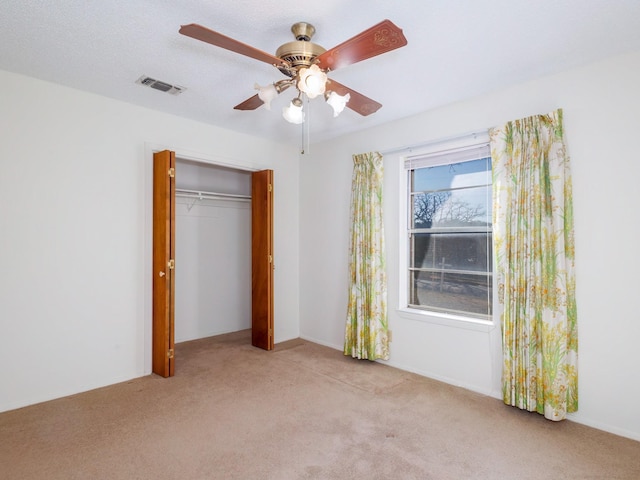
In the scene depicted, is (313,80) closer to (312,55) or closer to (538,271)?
(312,55)

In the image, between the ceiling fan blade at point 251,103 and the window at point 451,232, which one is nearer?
the ceiling fan blade at point 251,103

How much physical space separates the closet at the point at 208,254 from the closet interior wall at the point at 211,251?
1cm

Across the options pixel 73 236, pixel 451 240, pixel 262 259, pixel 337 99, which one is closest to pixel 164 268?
pixel 73 236

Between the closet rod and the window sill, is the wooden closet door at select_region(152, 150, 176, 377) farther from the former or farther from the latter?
the window sill

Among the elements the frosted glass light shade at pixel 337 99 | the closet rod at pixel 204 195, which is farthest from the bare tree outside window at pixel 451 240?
the closet rod at pixel 204 195

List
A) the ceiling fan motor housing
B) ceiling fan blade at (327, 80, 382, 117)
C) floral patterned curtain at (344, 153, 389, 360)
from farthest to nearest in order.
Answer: floral patterned curtain at (344, 153, 389, 360), ceiling fan blade at (327, 80, 382, 117), the ceiling fan motor housing

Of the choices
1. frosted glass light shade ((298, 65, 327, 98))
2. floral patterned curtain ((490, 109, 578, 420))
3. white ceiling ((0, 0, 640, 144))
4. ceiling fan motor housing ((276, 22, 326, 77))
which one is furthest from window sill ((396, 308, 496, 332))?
ceiling fan motor housing ((276, 22, 326, 77))

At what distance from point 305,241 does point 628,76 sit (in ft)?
11.3

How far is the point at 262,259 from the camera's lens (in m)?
4.25

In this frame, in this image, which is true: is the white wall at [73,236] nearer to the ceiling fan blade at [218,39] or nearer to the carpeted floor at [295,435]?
the carpeted floor at [295,435]

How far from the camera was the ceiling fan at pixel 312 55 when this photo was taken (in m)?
1.60

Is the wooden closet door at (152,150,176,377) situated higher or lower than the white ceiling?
lower

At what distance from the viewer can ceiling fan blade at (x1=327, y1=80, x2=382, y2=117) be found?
220cm

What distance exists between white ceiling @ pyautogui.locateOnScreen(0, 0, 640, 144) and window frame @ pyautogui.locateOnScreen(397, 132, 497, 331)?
401 millimetres
